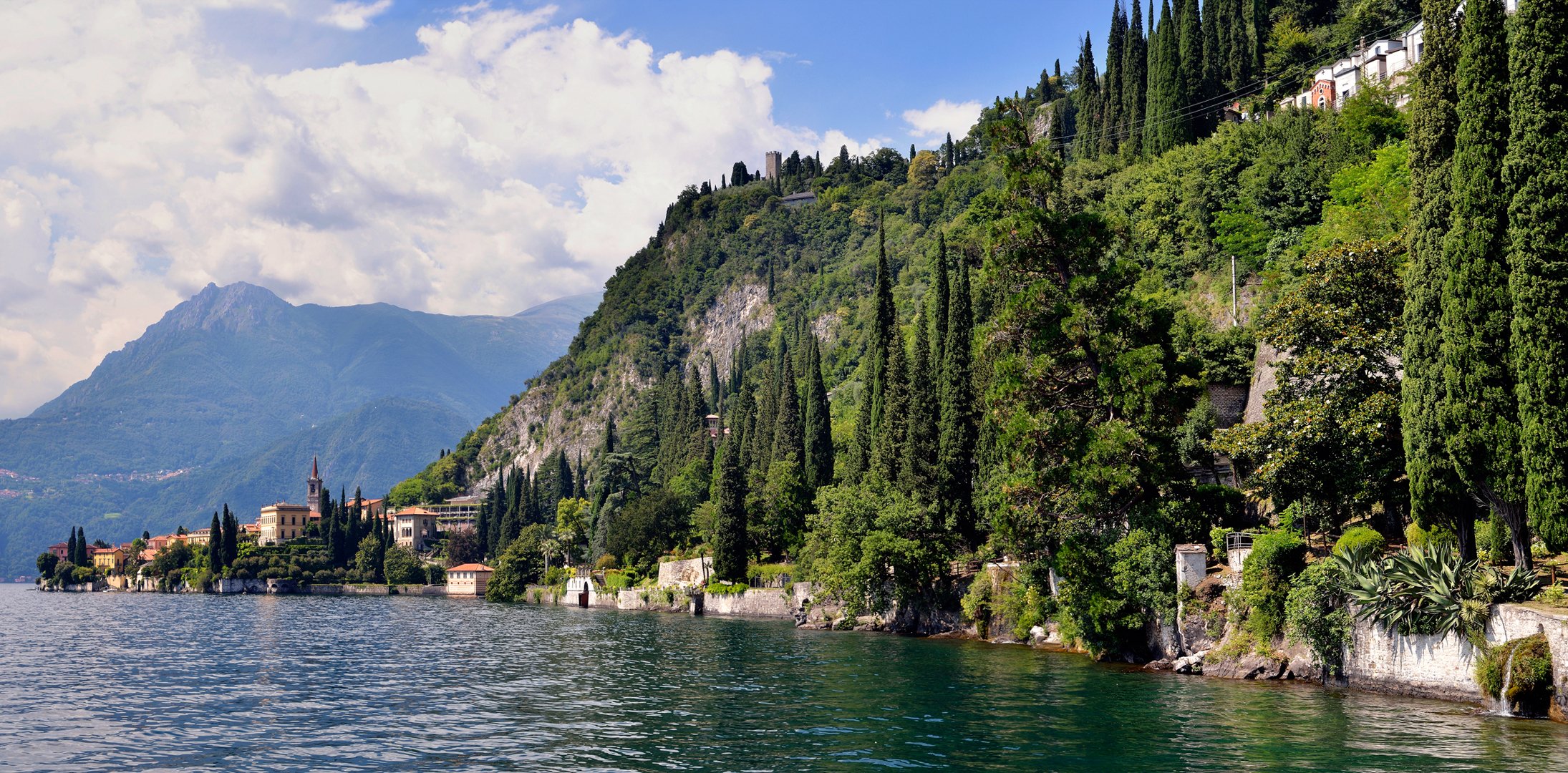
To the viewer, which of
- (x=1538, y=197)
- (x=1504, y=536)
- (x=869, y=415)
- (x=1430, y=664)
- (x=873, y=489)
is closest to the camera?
(x=1538, y=197)

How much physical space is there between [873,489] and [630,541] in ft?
158

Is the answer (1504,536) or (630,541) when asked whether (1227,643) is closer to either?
(1504,536)

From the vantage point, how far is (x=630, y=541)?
112 meters

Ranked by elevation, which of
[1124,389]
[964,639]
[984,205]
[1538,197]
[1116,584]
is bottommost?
[964,639]

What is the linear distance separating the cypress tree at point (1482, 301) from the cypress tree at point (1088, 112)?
82047mm

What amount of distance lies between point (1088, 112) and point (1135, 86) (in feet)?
84.3

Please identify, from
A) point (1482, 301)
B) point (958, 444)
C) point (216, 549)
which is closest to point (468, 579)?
point (216, 549)

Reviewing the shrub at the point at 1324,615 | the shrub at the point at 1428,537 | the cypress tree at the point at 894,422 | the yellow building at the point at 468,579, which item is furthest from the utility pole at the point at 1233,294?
the yellow building at the point at 468,579

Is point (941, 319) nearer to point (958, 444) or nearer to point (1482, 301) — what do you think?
point (958, 444)

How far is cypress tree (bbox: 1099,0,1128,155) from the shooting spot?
4171 inches

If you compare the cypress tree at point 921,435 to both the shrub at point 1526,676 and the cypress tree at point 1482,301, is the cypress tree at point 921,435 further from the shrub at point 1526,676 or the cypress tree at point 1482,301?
the shrub at point 1526,676

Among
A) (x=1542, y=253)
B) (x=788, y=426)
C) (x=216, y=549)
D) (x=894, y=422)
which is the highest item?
(x=788, y=426)

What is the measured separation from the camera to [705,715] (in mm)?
30547

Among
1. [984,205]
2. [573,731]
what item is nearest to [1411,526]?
[984,205]
